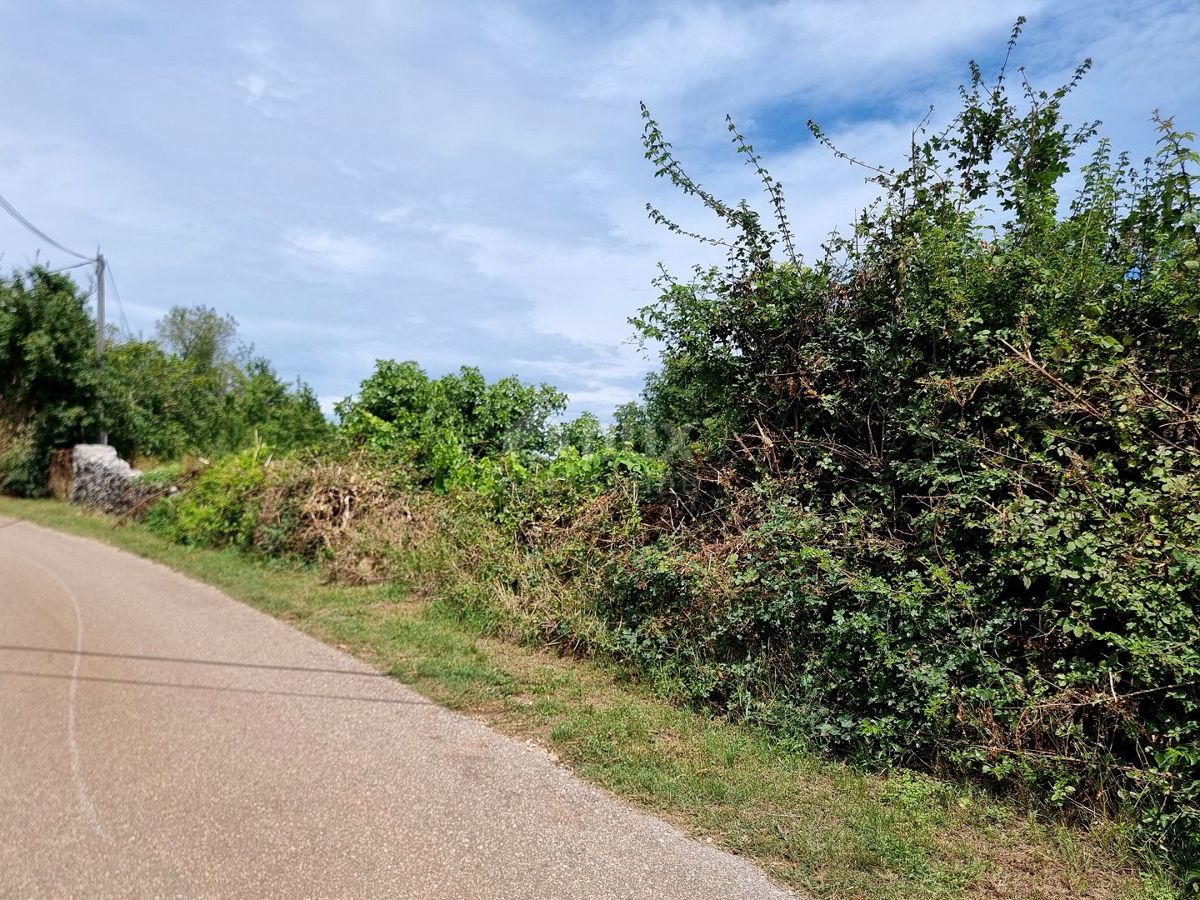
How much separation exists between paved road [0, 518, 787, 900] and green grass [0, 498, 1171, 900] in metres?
0.24

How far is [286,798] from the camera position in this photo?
15.0 ft

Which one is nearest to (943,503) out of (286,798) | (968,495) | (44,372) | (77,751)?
(968,495)

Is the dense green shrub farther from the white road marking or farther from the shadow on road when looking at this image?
the white road marking

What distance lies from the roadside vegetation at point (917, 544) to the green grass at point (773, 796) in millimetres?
29

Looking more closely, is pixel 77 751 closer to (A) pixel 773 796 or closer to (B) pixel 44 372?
(A) pixel 773 796

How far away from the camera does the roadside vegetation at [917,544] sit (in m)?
4.23

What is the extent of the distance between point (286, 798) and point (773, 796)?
2.77m

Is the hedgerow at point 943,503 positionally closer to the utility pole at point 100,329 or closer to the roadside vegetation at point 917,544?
the roadside vegetation at point 917,544

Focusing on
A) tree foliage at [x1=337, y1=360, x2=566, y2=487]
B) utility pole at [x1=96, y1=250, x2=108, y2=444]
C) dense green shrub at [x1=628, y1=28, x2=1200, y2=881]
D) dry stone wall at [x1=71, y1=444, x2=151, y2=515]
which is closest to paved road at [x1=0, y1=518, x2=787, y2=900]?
dense green shrub at [x1=628, y1=28, x2=1200, y2=881]

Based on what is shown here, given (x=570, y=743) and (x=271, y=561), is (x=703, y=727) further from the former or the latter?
(x=271, y=561)

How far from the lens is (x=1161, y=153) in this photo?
5.45m

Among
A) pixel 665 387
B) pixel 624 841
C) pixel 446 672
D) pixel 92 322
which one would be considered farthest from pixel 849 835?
pixel 92 322

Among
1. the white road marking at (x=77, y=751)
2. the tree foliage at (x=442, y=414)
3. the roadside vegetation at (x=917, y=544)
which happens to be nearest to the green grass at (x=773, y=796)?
the roadside vegetation at (x=917, y=544)

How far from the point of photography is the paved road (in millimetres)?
3752
